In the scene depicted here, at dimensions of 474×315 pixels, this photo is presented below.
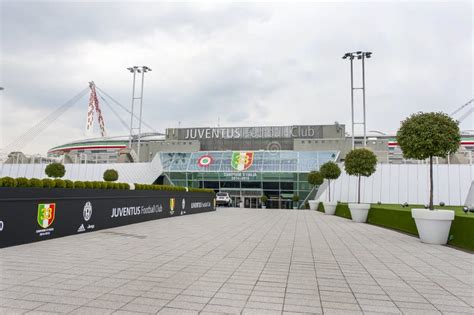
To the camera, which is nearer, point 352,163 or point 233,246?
point 233,246

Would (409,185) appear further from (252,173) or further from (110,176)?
(110,176)

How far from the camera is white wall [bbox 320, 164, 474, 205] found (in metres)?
33.4

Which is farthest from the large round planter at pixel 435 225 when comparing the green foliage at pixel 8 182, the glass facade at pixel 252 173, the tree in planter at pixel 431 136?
the glass facade at pixel 252 173

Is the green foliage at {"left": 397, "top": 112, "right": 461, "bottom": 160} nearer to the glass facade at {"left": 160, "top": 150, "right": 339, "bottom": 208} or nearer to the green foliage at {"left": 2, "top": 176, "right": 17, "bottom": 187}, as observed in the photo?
the green foliage at {"left": 2, "top": 176, "right": 17, "bottom": 187}

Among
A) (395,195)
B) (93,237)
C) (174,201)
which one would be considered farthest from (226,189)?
(93,237)

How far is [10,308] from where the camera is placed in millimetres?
3719

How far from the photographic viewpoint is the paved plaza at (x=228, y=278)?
158 inches

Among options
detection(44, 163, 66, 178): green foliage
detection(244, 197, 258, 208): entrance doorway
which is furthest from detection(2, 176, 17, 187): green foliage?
detection(244, 197, 258, 208): entrance doorway

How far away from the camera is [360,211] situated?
59.6ft

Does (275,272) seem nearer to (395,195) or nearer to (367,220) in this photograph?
(367,220)

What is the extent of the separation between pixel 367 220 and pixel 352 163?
11.5 ft

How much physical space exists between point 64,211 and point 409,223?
40.0ft

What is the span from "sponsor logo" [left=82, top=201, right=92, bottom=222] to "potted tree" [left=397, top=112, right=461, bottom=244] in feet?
34.0

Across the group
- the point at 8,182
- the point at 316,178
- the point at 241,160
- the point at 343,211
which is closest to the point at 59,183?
the point at 8,182
